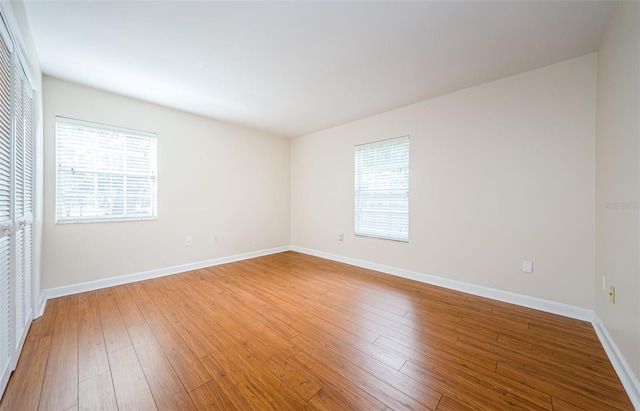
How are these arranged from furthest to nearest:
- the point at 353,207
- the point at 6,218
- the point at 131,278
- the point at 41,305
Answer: the point at 353,207 < the point at 131,278 < the point at 41,305 < the point at 6,218

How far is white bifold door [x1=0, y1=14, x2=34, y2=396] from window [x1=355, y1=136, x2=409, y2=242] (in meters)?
3.60

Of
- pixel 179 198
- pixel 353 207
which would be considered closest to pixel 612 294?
pixel 353 207

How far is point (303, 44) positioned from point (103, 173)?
2.89 metres

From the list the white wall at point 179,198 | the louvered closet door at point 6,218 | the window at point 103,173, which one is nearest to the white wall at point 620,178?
the louvered closet door at point 6,218

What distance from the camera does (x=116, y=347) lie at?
1.75 meters

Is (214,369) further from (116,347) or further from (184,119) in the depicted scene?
(184,119)

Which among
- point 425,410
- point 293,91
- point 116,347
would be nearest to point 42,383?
point 116,347

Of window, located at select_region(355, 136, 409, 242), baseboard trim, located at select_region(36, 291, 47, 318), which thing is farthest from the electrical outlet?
baseboard trim, located at select_region(36, 291, 47, 318)

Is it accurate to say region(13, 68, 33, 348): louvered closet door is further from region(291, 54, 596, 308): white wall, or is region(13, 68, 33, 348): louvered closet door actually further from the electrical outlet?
the electrical outlet

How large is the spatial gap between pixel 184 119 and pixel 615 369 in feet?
16.7

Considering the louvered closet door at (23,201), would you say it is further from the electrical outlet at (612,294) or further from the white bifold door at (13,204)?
the electrical outlet at (612,294)

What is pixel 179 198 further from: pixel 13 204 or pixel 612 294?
pixel 612 294

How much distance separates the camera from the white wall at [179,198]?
268 cm

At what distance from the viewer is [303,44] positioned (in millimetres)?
2037
